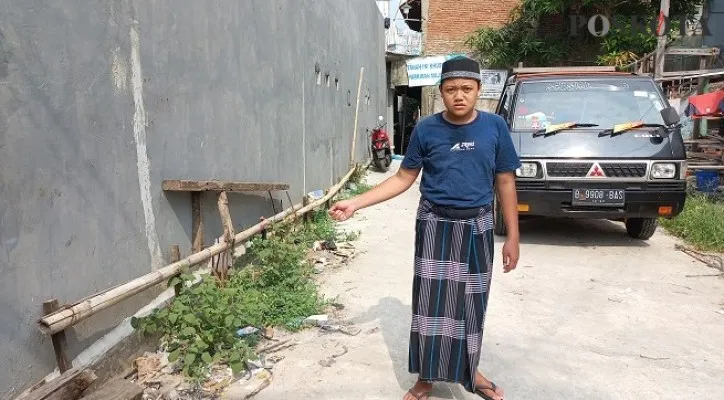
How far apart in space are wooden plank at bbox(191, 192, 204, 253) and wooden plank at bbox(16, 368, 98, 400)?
1.37 metres

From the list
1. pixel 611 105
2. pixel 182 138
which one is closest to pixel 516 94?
pixel 611 105

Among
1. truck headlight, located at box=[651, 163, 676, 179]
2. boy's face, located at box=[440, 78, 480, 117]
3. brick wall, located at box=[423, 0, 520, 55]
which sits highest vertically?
brick wall, located at box=[423, 0, 520, 55]

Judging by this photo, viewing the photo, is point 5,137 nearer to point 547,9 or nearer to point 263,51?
point 263,51

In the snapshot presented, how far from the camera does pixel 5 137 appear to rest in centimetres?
202

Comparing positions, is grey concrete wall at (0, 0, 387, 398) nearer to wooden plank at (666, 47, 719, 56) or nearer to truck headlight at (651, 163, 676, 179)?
truck headlight at (651, 163, 676, 179)

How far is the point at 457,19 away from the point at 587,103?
14.4m

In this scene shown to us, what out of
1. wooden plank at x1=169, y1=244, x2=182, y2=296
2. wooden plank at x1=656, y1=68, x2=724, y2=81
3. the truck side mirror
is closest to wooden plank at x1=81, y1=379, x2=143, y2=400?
wooden plank at x1=169, y1=244, x2=182, y2=296

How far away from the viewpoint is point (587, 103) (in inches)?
234

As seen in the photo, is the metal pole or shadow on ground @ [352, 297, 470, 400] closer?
shadow on ground @ [352, 297, 470, 400]

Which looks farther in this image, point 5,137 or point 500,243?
point 500,243

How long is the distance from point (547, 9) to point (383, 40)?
210 inches

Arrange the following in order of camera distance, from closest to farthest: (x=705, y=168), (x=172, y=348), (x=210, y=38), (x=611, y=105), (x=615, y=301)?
1. (x=172, y=348)
2. (x=210, y=38)
3. (x=615, y=301)
4. (x=611, y=105)
5. (x=705, y=168)

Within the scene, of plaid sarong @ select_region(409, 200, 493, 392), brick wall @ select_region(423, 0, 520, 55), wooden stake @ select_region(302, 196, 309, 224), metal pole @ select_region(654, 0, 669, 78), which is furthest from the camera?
brick wall @ select_region(423, 0, 520, 55)

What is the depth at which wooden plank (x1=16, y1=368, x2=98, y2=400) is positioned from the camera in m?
2.15
